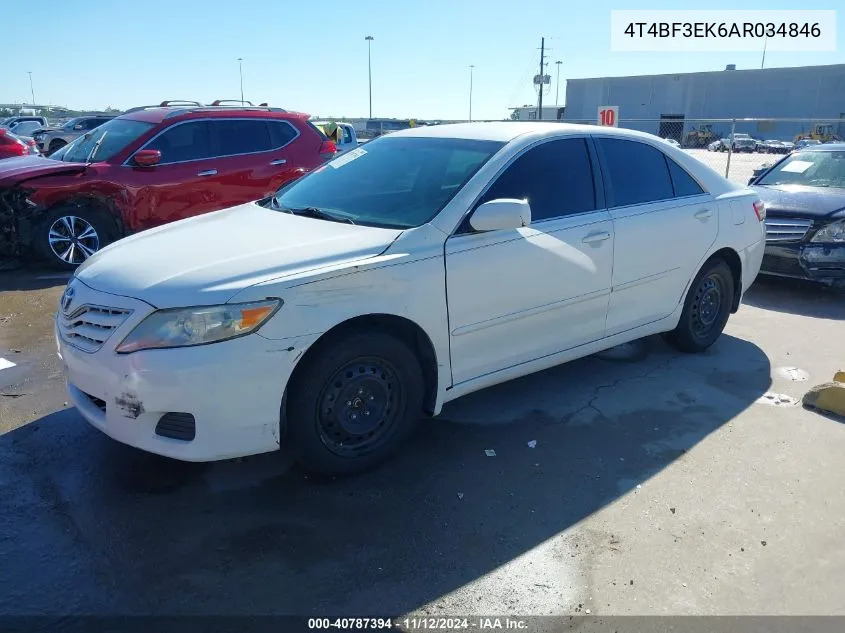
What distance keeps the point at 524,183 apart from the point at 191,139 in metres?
5.61

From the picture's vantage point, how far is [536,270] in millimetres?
3875

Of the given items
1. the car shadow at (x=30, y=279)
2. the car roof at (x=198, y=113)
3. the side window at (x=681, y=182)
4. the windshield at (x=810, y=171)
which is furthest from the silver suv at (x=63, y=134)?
the side window at (x=681, y=182)

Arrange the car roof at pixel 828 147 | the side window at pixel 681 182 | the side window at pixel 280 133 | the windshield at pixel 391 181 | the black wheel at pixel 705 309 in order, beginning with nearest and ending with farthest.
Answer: the windshield at pixel 391 181
the side window at pixel 681 182
the black wheel at pixel 705 309
the car roof at pixel 828 147
the side window at pixel 280 133

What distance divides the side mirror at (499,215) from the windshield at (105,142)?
600 cm

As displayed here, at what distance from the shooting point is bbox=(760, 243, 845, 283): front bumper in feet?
23.3

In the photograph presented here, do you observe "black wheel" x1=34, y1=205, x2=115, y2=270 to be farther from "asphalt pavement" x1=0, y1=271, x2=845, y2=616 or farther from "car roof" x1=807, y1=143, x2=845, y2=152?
"car roof" x1=807, y1=143, x2=845, y2=152

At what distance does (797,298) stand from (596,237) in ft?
14.5

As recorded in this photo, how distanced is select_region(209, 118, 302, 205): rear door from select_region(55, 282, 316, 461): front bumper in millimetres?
5453

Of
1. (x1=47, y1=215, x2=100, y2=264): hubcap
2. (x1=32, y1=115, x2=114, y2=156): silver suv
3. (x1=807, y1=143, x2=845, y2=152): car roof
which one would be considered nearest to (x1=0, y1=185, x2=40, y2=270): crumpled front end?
(x1=47, y1=215, x2=100, y2=264): hubcap

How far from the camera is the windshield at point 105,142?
7969 millimetres

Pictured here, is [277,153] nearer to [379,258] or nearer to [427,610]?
[379,258]

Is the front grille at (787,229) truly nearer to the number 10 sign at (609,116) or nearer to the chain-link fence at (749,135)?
the number 10 sign at (609,116)

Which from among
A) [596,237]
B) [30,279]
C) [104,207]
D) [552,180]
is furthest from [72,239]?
[596,237]

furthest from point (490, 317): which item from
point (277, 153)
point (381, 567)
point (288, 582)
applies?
point (277, 153)
